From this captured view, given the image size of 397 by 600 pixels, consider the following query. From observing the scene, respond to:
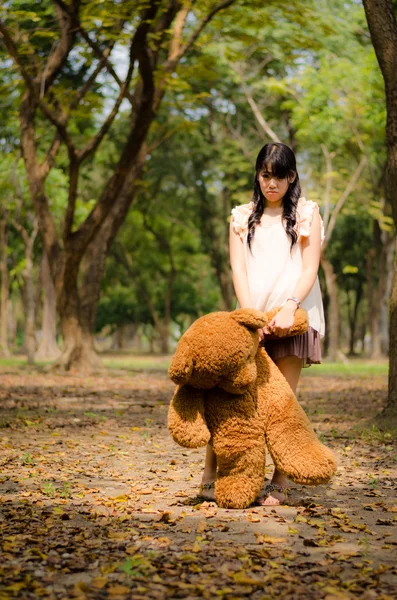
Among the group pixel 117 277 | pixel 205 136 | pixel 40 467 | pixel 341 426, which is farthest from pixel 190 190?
pixel 40 467

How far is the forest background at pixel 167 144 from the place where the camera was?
51.8ft

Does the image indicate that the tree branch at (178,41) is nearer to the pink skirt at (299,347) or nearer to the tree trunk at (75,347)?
the tree trunk at (75,347)

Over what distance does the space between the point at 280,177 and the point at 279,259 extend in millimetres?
507

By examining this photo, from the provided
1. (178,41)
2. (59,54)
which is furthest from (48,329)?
(178,41)

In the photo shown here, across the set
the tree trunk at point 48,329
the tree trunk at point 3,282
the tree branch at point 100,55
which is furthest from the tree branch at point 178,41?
the tree trunk at point 3,282

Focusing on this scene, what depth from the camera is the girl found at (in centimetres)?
496

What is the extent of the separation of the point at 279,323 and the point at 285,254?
0.53m

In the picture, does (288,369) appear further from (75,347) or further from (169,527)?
(75,347)

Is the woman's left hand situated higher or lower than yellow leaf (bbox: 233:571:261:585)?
higher

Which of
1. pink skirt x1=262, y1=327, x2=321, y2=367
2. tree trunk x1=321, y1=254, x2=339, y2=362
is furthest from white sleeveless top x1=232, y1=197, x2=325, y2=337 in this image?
tree trunk x1=321, y1=254, x2=339, y2=362

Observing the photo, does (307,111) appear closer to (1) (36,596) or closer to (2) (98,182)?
(2) (98,182)

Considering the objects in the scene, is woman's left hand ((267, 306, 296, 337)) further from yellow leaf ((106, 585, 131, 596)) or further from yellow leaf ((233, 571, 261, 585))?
yellow leaf ((106, 585, 131, 596))

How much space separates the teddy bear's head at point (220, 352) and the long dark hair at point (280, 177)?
0.74 metres

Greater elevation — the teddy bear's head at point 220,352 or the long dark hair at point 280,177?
the long dark hair at point 280,177
